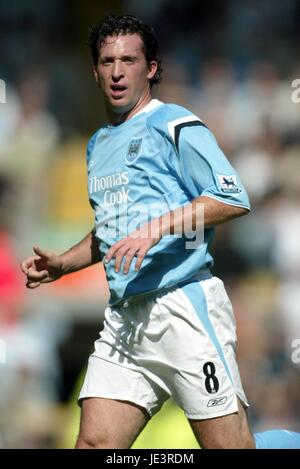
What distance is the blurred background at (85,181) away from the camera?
28.5ft

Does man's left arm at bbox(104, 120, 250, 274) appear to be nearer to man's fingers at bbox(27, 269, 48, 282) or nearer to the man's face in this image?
the man's face

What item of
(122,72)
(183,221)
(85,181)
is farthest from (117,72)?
(85,181)

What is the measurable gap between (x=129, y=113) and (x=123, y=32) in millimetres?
417

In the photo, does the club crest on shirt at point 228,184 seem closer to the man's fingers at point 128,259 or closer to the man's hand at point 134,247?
the man's hand at point 134,247

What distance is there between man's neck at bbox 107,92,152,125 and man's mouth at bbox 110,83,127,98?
103 mm

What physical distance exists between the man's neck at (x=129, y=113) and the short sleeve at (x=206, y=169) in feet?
1.30

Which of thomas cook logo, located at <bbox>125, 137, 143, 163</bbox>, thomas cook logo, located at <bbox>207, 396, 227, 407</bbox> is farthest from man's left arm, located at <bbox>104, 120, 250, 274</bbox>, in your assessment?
thomas cook logo, located at <bbox>207, 396, 227, 407</bbox>

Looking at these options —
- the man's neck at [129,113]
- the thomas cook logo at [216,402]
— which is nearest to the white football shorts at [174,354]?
the thomas cook logo at [216,402]

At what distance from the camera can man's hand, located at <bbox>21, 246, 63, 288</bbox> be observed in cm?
521

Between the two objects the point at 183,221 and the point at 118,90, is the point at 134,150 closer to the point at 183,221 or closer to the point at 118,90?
the point at 118,90

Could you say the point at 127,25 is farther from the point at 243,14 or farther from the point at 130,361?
the point at 243,14

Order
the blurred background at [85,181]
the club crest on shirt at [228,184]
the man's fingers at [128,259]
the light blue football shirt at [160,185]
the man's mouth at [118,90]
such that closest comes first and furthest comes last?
the man's fingers at [128,259], the club crest on shirt at [228,184], the light blue football shirt at [160,185], the man's mouth at [118,90], the blurred background at [85,181]

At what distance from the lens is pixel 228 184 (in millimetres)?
4633
